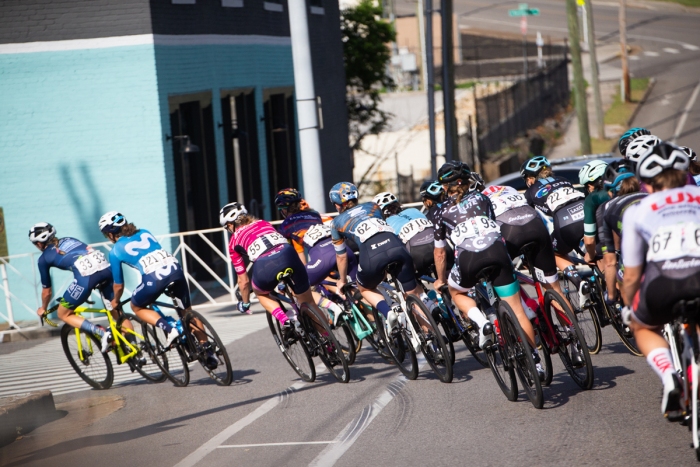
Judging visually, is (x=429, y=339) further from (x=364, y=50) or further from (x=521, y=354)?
(x=364, y=50)

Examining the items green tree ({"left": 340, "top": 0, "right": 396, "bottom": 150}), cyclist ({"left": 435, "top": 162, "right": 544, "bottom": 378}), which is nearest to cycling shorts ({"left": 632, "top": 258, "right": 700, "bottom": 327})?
cyclist ({"left": 435, "top": 162, "right": 544, "bottom": 378})

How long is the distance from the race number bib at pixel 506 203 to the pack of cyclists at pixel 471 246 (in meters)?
0.02

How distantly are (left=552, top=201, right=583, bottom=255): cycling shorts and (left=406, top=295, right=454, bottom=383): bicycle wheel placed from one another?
1.79m

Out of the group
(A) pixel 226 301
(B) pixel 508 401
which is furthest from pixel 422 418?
(A) pixel 226 301

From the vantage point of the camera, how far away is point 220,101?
19578 millimetres

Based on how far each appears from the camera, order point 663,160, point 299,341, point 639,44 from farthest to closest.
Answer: point 639,44
point 299,341
point 663,160

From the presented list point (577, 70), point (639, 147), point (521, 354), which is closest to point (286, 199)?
point (521, 354)

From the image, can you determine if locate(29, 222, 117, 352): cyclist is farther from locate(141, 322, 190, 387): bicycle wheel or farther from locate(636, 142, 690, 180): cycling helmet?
locate(636, 142, 690, 180): cycling helmet

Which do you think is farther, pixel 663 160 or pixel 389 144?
pixel 389 144

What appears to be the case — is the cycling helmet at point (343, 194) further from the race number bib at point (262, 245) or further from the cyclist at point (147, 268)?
the cyclist at point (147, 268)

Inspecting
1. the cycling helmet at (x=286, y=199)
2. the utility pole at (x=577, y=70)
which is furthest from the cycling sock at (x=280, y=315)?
the utility pole at (x=577, y=70)

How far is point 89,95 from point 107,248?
2581 mm

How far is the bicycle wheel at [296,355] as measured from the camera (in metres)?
A: 10.0

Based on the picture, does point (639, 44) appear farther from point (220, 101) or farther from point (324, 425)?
point (324, 425)
